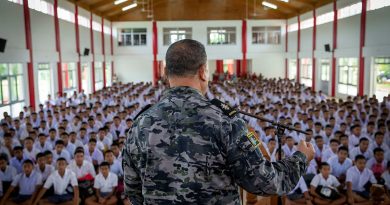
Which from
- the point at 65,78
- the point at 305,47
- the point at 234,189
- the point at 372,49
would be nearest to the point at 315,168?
the point at 234,189

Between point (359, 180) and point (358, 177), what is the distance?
0.17ft

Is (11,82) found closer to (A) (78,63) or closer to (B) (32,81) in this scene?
(B) (32,81)

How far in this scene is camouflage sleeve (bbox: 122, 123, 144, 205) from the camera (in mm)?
1500

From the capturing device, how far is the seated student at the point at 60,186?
567 cm

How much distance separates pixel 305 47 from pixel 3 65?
59.9 ft

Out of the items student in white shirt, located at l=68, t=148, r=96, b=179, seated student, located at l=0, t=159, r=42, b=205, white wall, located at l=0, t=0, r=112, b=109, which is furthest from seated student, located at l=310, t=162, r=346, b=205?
white wall, located at l=0, t=0, r=112, b=109

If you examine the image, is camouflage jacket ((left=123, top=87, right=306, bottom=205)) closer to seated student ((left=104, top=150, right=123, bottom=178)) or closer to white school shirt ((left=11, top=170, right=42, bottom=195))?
white school shirt ((left=11, top=170, right=42, bottom=195))

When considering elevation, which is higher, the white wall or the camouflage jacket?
the white wall

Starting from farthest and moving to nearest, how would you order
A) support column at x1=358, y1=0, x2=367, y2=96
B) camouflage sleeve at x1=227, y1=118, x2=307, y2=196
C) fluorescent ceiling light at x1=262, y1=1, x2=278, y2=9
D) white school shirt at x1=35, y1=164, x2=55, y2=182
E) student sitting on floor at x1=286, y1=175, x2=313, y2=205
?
fluorescent ceiling light at x1=262, y1=1, x2=278, y2=9 < support column at x1=358, y1=0, x2=367, y2=96 < white school shirt at x1=35, y1=164, x2=55, y2=182 < student sitting on floor at x1=286, y1=175, x2=313, y2=205 < camouflage sleeve at x1=227, y1=118, x2=307, y2=196

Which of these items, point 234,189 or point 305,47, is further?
point 305,47

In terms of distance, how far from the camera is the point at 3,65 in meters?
11.6

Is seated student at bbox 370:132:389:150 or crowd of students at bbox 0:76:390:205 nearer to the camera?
crowd of students at bbox 0:76:390:205

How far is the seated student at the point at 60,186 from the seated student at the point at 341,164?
4.26 m

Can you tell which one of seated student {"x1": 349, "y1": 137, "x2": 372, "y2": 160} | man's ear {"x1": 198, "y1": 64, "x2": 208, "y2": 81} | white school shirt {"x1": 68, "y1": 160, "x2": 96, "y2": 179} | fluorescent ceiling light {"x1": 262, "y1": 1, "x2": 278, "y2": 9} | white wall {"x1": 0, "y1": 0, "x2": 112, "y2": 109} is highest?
fluorescent ceiling light {"x1": 262, "y1": 1, "x2": 278, "y2": 9}
